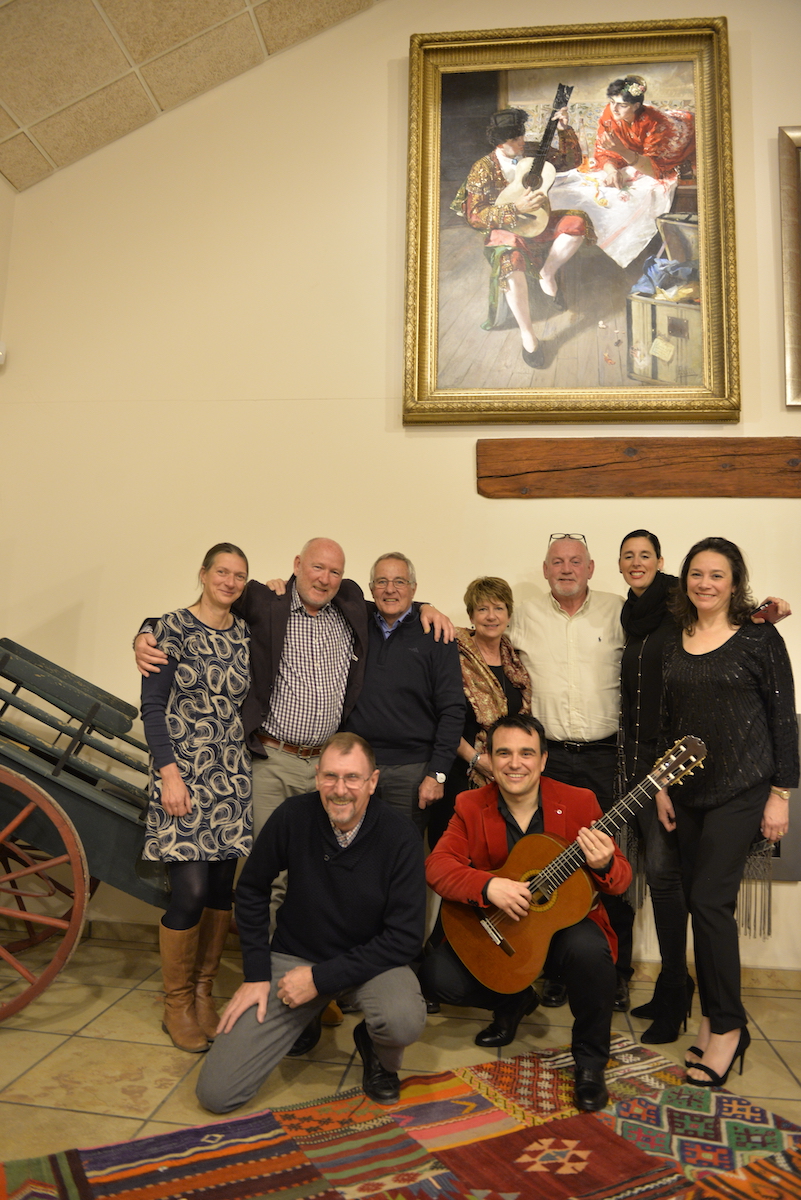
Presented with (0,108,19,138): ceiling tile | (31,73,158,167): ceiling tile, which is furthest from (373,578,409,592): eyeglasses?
(0,108,19,138): ceiling tile

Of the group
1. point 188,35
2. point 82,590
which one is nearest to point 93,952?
point 82,590

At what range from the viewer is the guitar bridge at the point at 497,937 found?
2328 millimetres

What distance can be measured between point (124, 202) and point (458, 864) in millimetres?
3457

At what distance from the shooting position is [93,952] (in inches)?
133

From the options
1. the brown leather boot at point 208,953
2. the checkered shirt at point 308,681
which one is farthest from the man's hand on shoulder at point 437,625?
the brown leather boot at point 208,953

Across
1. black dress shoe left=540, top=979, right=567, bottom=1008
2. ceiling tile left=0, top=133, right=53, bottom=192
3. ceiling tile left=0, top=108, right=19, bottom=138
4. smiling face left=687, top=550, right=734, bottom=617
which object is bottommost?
black dress shoe left=540, top=979, right=567, bottom=1008

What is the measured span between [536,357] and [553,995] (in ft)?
8.50

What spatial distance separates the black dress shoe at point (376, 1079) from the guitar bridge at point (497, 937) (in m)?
0.43

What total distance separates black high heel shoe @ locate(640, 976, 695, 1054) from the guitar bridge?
712 millimetres

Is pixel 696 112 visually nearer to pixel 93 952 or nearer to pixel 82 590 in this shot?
pixel 82 590

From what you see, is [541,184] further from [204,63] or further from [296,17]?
[204,63]

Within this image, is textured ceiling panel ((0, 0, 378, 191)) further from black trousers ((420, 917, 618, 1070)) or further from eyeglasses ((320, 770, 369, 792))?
black trousers ((420, 917, 618, 1070))

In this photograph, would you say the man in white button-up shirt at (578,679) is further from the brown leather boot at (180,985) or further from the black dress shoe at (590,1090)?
the brown leather boot at (180,985)

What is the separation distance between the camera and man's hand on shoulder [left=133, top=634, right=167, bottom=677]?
2.54m
